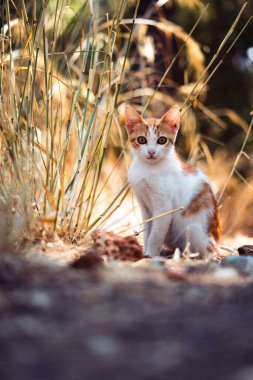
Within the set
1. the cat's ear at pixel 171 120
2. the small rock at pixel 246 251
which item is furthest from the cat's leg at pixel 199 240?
the cat's ear at pixel 171 120

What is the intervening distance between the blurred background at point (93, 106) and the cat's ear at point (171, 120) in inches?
1.6

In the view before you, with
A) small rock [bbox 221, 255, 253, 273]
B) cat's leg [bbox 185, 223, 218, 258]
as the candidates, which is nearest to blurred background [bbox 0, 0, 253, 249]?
cat's leg [bbox 185, 223, 218, 258]

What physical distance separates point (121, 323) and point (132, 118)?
131cm

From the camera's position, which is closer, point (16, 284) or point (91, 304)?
point (91, 304)

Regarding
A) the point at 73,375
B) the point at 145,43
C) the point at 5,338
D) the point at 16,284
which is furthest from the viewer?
the point at 145,43

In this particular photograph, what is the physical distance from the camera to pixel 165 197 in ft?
7.22

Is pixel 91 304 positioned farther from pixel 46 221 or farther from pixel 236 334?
pixel 46 221

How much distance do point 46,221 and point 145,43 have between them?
1.67 metres

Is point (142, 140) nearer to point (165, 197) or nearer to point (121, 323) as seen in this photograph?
point (165, 197)

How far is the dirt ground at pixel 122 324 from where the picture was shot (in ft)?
3.01

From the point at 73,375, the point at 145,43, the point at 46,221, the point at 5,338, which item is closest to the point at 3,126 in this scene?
the point at 46,221

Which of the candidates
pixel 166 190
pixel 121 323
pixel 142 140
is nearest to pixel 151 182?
pixel 166 190

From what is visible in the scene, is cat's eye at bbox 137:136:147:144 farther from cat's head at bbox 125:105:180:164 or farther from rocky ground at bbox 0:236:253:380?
rocky ground at bbox 0:236:253:380

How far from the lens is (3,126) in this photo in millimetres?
1896
